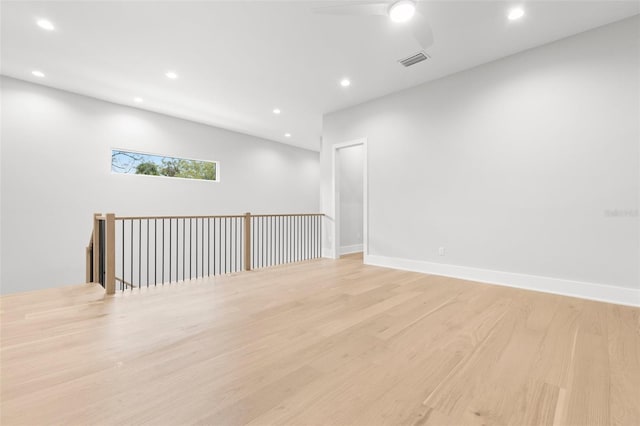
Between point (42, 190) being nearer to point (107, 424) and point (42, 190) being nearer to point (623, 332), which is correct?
point (107, 424)

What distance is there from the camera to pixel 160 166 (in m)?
5.91

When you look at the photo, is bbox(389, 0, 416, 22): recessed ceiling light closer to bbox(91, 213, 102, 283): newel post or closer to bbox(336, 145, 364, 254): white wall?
bbox(336, 145, 364, 254): white wall

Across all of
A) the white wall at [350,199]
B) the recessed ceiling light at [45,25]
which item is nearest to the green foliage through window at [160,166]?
the recessed ceiling light at [45,25]

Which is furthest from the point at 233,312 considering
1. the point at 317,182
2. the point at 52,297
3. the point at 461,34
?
the point at 317,182

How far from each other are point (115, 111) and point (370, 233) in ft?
17.7

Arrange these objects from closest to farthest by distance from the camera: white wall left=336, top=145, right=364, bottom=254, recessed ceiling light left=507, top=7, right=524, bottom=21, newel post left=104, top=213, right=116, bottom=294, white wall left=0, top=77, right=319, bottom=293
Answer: recessed ceiling light left=507, top=7, right=524, bottom=21, newel post left=104, top=213, right=116, bottom=294, white wall left=0, top=77, right=319, bottom=293, white wall left=336, top=145, right=364, bottom=254

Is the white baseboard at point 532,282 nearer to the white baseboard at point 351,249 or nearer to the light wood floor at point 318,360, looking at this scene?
the light wood floor at point 318,360

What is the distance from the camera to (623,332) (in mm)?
2139

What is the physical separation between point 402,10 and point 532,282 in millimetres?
3339

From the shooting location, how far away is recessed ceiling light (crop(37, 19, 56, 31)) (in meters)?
2.91

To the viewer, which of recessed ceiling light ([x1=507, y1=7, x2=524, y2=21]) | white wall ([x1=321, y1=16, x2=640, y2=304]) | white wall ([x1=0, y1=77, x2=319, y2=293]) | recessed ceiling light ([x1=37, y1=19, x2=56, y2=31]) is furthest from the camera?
white wall ([x1=0, y1=77, x2=319, y2=293])

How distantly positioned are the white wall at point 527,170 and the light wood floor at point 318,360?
1.93ft

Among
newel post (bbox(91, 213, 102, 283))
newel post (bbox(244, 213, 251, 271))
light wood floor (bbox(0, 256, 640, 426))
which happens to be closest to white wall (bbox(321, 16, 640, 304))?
light wood floor (bbox(0, 256, 640, 426))

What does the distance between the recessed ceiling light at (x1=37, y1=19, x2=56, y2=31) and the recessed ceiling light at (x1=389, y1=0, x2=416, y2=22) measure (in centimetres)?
363
